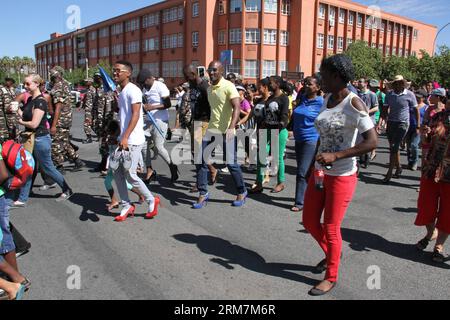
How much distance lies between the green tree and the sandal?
142ft

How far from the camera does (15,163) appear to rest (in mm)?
3199

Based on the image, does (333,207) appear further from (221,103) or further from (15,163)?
(221,103)

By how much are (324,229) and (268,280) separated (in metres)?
0.68

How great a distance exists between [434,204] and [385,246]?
A: 0.69 metres

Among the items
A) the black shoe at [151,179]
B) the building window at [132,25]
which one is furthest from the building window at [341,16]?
the black shoe at [151,179]

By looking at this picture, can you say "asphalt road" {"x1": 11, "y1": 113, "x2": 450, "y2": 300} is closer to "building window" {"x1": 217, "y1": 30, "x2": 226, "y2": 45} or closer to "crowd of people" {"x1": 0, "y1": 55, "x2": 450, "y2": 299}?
"crowd of people" {"x1": 0, "y1": 55, "x2": 450, "y2": 299}

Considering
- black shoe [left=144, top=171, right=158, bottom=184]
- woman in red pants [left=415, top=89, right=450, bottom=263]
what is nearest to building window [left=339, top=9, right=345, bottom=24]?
black shoe [left=144, top=171, right=158, bottom=184]

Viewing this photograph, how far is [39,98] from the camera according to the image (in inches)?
214

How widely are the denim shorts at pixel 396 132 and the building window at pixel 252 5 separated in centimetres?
4231

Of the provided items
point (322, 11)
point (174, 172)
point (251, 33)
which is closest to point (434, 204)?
point (174, 172)

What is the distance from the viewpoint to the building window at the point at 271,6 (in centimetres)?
4644

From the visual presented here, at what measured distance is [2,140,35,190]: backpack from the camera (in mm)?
3180
